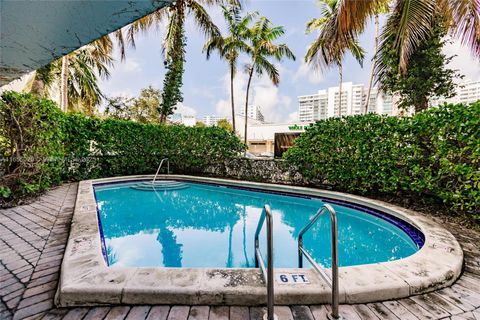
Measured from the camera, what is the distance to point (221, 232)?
5207 millimetres

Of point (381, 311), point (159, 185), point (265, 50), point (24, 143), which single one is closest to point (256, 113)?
point (265, 50)

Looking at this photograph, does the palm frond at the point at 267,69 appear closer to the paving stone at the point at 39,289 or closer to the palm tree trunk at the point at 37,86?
the palm tree trunk at the point at 37,86

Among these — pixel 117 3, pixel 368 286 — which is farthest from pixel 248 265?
pixel 117 3

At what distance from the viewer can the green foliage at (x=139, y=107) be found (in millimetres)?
20006

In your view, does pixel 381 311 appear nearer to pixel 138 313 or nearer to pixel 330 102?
pixel 138 313

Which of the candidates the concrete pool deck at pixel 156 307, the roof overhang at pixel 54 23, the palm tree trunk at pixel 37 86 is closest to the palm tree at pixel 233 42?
the palm tree trunk at pixel 37 86

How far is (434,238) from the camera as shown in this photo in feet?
10.7

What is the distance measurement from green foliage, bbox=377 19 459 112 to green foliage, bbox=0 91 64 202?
10821mm

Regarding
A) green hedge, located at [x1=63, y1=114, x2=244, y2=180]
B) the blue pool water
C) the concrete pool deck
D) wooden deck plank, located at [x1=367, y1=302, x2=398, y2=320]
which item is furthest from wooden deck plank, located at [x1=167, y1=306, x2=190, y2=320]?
green hedge, located at [x1=63, y1=114, x2=244, y2=180]

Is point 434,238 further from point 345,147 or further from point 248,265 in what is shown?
point 345,147

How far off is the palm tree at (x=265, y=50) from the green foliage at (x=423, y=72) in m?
8.51

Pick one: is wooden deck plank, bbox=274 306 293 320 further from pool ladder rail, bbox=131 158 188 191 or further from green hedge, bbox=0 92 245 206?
pool ladder rail, bbox=131 158 188 191

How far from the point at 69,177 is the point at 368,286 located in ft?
32.3

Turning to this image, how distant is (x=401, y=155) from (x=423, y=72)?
452 cm
